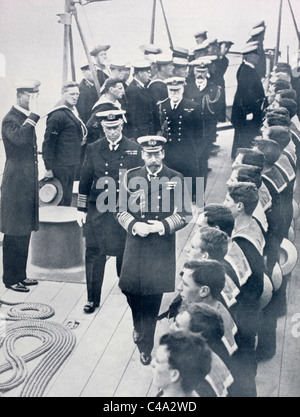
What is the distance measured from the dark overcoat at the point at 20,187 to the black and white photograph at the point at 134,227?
0.04 feet

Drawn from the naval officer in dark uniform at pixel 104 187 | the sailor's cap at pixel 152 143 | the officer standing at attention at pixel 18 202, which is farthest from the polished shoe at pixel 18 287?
the sailor's cap at pixel 152 143

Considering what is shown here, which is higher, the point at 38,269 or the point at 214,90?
the point at 214,90

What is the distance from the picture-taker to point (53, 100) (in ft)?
17.8

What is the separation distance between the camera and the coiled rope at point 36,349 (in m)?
3.81

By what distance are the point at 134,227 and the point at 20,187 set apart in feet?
4.47

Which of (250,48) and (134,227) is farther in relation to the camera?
(250,48)

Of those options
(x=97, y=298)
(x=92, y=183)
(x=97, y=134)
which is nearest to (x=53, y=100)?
(x=97, y=134)

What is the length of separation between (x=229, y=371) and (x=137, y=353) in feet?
4.76

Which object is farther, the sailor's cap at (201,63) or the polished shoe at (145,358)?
the sailor's cap at (201,63)

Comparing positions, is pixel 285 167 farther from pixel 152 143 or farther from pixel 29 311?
pixel 29 311

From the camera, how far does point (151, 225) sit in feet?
13.3

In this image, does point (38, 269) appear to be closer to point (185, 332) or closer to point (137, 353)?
point (137, 353)

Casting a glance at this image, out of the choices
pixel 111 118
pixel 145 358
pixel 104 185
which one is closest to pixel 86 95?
pixel 111 118

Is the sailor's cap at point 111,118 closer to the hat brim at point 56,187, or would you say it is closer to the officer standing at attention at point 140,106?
the hat brim at point 56,187
